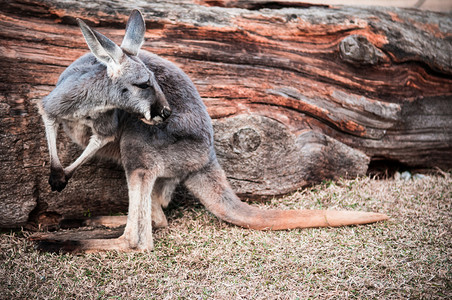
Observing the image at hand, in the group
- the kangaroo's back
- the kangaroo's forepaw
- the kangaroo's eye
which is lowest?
the kangaroo's forepaw

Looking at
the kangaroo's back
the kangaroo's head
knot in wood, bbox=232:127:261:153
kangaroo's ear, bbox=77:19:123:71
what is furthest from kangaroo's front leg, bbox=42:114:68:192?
knot in wood, bbox=232:127:261:153

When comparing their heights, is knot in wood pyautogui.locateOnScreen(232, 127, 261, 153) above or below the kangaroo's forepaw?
above

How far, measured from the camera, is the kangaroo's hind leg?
3.09 metres

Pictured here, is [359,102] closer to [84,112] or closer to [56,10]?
[84,112]

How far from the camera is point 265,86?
3.76 meters

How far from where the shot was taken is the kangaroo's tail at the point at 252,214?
116 inches

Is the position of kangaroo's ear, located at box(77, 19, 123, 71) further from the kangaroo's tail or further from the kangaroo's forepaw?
the kangaroo's tail

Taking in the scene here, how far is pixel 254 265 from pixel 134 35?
1.83 meters

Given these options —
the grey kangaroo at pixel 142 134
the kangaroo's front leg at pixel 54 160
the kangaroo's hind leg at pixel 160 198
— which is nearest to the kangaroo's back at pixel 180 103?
the grey kangaroo at pixel 142 134

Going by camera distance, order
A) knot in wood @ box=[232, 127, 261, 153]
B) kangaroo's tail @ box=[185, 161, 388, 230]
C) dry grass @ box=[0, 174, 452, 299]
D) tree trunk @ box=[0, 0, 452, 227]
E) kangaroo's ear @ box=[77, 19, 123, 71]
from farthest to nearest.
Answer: knot in wood @ box=[232, 127, 261, 153], tree trunk @ box=[0, 0, 452, 227], kangaroo's tail @ box=[185, 161, 388, 230], kangaroo's ear @ box=[77, 19, 123, 71], dry grass @ box=[0, 174, 452, 299]

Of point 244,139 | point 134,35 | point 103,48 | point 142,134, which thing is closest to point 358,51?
point 244,139

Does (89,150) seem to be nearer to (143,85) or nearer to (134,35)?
(143,85)

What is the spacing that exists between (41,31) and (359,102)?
10.0 ft

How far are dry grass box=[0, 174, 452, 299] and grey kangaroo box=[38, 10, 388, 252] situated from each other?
5.1 inches
